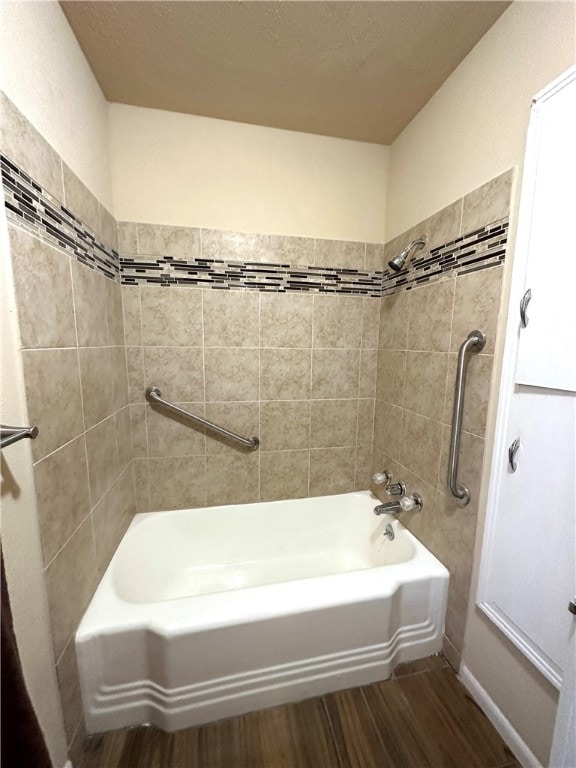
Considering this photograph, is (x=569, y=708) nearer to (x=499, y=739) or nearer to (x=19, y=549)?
(x=499, y=739)

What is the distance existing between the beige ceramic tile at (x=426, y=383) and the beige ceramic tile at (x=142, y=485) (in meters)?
1.32

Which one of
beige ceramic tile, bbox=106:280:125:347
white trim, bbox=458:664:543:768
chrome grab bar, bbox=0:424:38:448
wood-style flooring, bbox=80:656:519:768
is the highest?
beige ceramic tile, bbox=106:280:125:347

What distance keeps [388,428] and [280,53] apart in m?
1.60

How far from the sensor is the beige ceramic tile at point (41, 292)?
690mm

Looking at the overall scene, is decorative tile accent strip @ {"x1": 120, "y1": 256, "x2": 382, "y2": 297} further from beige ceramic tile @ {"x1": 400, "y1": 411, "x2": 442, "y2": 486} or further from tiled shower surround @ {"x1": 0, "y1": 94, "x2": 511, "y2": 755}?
beige ceramic tile @ {"x1": 400, "y1": 411, "x2": 442, "y2": 486}

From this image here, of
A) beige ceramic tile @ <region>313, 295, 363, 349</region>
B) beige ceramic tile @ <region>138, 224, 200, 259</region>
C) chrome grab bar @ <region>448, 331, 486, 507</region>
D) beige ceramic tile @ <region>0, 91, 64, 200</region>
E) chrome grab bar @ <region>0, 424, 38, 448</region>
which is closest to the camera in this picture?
chrome grab bar @ <region>0, 424, 38, 448</region>

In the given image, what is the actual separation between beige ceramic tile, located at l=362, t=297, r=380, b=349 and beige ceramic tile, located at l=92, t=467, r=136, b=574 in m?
1.40

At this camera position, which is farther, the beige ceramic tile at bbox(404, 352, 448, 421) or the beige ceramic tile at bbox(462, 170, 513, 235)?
the beige ceramic tile at bbox(404, 352, 448, 421)

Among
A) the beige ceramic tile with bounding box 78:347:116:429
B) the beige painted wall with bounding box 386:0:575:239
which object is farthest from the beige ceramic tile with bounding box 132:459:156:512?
the beige painted wall with bounding box 386:0:575:239

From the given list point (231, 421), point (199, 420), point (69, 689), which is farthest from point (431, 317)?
point (69, 689)

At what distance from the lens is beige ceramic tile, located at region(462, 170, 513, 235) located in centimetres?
90

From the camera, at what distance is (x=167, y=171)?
4.39ft

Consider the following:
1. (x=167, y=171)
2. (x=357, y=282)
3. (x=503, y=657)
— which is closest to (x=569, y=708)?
(x=503, y=657)

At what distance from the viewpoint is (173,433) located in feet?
4.95
